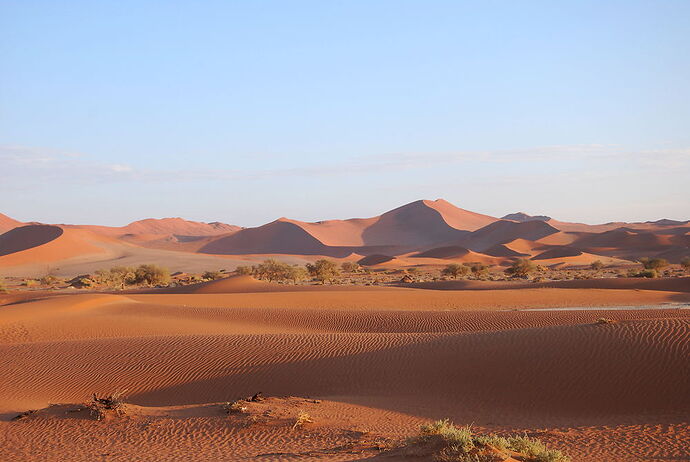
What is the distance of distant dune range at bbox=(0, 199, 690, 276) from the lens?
8506 cm

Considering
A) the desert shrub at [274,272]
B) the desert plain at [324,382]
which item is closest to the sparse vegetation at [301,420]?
the desert plain at [324,382]

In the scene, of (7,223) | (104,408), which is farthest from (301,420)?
(7,223)

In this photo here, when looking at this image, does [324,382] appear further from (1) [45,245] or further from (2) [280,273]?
(1) [45,245]

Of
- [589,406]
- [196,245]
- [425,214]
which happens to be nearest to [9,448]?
[589,406]

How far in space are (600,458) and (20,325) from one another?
18.5 metres

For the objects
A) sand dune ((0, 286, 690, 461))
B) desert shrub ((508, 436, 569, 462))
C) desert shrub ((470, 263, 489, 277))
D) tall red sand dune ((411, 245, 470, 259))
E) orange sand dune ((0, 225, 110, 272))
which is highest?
orange sand dune ((0, 225, 110, 272))

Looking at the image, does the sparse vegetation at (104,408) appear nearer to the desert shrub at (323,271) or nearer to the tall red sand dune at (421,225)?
the desert shrub at (323,271)

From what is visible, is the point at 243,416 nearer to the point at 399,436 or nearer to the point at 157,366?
the point at 399,436

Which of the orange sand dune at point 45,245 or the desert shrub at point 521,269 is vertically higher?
the orange sand dune at point 45,245

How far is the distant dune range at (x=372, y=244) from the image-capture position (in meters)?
85.1

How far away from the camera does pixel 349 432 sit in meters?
9.95

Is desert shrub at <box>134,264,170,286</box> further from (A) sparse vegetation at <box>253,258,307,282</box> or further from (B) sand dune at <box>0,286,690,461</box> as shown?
(B) sand dune at <box>0,286,690,461</box>

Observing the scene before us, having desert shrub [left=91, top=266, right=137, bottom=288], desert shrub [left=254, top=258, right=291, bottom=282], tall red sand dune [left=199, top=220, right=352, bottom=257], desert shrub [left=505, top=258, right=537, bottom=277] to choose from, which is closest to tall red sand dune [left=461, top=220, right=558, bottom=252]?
tall red sand dune [left=199, top=220, right=352, bottom=257]

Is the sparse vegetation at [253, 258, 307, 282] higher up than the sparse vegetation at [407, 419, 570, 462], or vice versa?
the sparse vegetation at [253, 258, 307, 282]
